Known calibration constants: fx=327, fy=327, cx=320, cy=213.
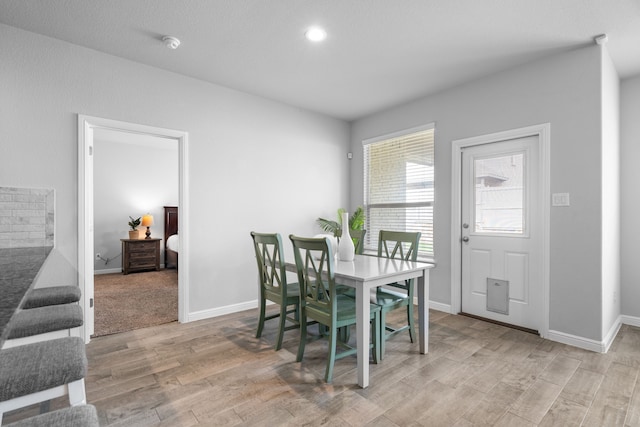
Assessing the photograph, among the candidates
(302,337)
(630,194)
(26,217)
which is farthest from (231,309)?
(630,194)

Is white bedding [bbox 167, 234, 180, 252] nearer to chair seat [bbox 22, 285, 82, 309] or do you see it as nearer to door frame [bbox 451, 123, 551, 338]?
chair seat [bbox 22, 285, 82, 309]

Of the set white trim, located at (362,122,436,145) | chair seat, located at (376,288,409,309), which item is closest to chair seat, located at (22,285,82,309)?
chair seat, located at (376,288,409,309)

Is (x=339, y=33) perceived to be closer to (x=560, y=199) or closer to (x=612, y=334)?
(x=560, y=199)

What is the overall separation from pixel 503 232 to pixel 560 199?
0.60 meters

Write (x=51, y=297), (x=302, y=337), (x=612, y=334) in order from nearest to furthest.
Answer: (x=51, y=297) < (x=302, y=337) < (x=612, y=334)

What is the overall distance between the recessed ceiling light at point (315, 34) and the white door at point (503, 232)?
2.04 m

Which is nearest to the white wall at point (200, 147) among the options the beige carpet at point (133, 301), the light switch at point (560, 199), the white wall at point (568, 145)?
the beige carpet at point (133, 301)

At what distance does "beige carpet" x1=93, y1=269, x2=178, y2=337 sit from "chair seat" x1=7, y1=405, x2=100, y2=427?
105 inches

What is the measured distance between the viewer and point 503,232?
3.38 meters

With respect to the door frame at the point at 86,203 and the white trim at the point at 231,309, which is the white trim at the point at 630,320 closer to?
the white trim at the point at 231,309

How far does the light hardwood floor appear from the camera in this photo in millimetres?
1856

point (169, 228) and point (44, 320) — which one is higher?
point (169, 228)

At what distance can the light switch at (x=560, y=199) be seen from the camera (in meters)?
2.91

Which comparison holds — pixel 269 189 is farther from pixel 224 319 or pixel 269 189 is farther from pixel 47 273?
pixel 47 273
